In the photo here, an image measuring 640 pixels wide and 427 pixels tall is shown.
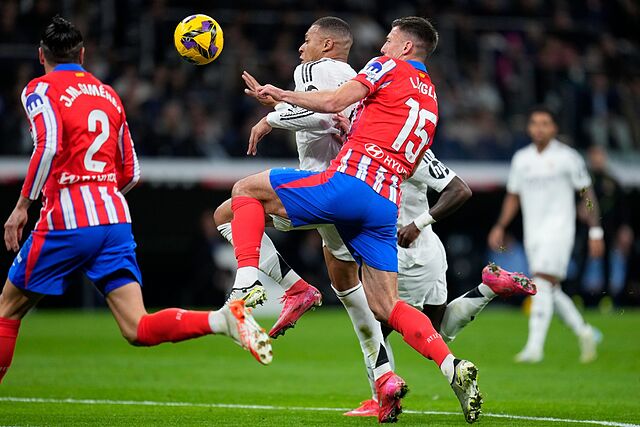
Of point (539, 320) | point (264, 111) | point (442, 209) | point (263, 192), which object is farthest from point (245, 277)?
point (264, 111)

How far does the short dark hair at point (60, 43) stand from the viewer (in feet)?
23.1

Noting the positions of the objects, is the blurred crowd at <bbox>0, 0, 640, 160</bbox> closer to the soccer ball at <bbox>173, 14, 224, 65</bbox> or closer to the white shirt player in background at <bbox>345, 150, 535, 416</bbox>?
the white shirt player in background at <bbox>345, 150, 535, 416</bbox>

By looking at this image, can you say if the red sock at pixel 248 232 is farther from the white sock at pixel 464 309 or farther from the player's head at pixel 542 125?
the player's head at pixel 542 125

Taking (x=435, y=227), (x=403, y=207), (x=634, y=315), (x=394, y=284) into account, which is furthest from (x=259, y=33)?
(x=394, y=284)

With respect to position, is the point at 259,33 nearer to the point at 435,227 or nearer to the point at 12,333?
the point at 435,227

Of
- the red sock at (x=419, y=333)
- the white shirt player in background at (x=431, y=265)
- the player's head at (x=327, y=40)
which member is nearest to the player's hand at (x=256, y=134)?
the player's head at (x=327, y=40)

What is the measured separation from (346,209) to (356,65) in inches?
567

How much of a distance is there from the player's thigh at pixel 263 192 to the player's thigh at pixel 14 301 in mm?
1556

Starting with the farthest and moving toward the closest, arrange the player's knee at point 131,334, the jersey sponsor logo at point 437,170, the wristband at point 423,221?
the jersey sponsor logo at point 437,170 → the wristband at point 423,221 → the player's knee at point 131,334

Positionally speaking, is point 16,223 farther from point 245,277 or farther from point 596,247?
point 596,247

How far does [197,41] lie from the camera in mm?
8078

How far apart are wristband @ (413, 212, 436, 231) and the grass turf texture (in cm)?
143

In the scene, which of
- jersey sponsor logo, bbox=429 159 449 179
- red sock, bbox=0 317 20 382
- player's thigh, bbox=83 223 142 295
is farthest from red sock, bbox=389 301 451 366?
red sock, bbox=0 317 20 382

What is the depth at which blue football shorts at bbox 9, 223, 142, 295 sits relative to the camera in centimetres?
685
